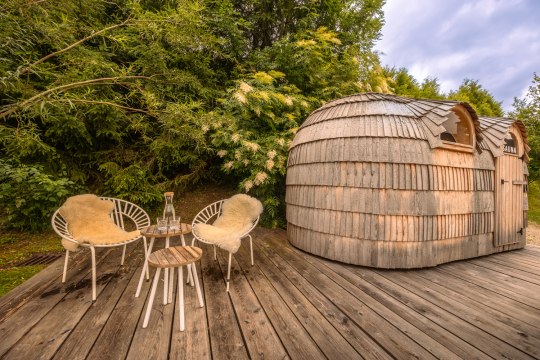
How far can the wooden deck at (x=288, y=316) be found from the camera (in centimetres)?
172

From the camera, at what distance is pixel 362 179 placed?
133 inches

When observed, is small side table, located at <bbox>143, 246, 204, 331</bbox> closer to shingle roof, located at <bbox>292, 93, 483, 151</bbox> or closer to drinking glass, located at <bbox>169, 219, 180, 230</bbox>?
drinking glass, located at <bbox>169, 219, 180, 230</bbox>

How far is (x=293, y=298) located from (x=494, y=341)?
67.8 inches

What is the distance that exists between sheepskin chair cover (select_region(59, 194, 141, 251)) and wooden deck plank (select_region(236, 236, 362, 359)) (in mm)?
1782

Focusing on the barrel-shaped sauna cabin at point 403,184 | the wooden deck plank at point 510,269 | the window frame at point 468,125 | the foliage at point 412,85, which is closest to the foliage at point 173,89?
the barrel-shaped sauna cabin at point 403,184

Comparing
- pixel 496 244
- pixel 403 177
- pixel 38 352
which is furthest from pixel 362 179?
pixel 38 352

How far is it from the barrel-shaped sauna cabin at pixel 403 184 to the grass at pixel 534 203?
7.73m

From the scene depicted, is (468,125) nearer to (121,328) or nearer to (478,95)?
(121,328)

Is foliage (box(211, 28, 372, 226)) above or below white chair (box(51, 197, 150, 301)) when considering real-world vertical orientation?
above

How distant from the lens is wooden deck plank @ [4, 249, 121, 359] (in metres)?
1.67

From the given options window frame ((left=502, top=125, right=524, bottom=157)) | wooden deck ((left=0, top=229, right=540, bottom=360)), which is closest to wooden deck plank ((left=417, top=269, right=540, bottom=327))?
wooden deck ((left=0, top=229, right=540, bottom=360))

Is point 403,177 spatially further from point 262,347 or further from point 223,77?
point 223,77

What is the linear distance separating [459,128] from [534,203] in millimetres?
12331

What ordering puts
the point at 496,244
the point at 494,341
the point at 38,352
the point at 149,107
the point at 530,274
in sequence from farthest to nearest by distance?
the point at 496,244 < the point at 149,107 < the point at 530,274 < the point at 494,341 < the point at 38,352
